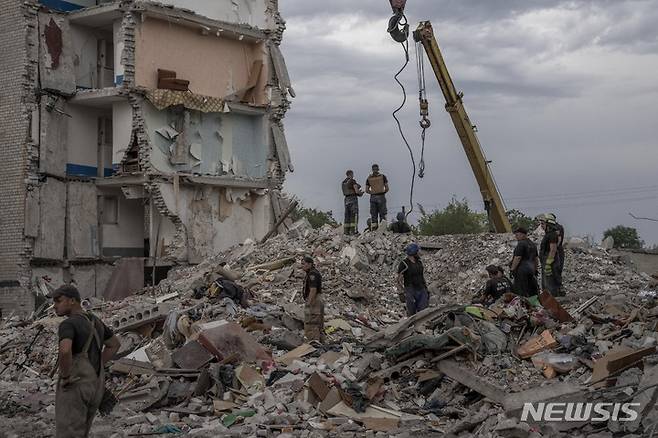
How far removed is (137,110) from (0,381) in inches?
414

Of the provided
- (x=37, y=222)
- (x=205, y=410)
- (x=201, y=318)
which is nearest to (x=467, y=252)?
(x=201, y=318)

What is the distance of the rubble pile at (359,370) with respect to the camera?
738 cm

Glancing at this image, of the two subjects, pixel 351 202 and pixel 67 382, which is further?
pixel 351 202

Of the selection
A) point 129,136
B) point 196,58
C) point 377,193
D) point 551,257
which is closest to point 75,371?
point 551,257

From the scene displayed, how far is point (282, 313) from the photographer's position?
12.9 metres

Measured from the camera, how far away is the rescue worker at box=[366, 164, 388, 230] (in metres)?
18.2

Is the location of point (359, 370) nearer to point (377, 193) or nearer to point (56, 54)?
point (377, 193)

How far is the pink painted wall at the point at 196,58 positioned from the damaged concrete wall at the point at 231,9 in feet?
1.96

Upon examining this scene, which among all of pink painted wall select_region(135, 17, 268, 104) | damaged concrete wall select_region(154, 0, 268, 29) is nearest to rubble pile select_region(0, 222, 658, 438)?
pink painted wall select_region(135, 17, 268, 104)

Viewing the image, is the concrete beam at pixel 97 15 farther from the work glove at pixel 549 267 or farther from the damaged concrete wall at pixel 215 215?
the work glove at pixel 549 267

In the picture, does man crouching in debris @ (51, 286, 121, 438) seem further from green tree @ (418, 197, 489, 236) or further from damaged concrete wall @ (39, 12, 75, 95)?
green tree @ (418, 197, 489, 236)

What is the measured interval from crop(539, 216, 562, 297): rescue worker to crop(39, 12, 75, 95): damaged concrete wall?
14409mm

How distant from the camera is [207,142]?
901 inches

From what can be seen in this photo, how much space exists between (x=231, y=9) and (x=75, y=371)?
751 inches
